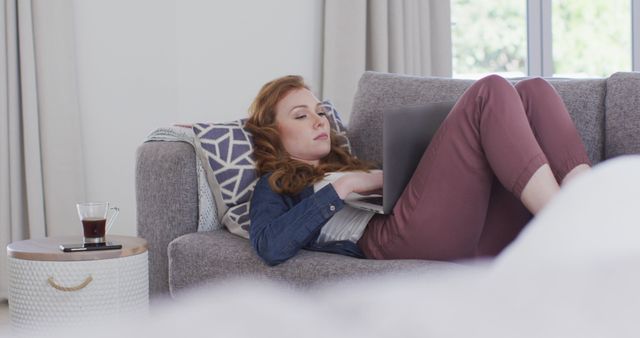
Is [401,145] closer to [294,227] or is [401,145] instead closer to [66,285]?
[294,227]

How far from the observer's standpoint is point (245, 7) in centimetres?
389

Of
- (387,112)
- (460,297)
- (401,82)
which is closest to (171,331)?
(460,297)

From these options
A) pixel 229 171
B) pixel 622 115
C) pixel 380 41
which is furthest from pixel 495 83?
pixel 380 41

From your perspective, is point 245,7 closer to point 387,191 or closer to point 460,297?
point 387,191

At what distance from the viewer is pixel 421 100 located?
8.50ft

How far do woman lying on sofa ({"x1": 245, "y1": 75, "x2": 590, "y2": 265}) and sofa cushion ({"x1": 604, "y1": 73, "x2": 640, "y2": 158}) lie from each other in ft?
1.00

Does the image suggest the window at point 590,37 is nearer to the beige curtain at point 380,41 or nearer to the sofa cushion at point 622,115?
the beige curtain at point 380,41

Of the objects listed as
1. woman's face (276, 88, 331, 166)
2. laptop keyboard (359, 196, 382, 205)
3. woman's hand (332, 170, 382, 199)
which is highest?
woman's face (276, 88, 331, 166)

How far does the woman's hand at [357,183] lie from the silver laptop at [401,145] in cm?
4

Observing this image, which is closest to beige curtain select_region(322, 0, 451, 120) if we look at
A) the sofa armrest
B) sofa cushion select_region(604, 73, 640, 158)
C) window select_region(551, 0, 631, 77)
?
window select_region(551, 0, 631, 77)

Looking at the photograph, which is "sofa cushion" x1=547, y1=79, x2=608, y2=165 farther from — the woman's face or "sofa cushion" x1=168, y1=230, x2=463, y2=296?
"sofa cushion" x1=168, y1=230, x2=463, y2=296

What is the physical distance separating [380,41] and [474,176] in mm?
2242

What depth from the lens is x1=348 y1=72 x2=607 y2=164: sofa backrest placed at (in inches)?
91.5

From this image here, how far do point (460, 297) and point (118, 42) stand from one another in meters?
3.23
